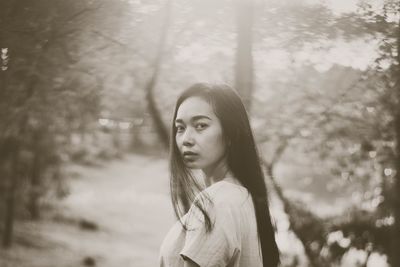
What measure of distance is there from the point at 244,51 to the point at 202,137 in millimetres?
2487

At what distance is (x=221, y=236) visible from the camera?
6.03ft

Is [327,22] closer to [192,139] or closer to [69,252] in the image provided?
[192,139]

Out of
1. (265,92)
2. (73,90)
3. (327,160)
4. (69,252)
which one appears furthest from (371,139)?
(69,252)

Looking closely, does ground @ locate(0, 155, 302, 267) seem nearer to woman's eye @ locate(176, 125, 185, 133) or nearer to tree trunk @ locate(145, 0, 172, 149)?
tree trunk @ locate(145, 0, 172, 149)

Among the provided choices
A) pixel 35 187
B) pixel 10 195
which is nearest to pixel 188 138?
pixel 10 195

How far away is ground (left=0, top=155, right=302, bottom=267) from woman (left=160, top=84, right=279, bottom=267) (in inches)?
142

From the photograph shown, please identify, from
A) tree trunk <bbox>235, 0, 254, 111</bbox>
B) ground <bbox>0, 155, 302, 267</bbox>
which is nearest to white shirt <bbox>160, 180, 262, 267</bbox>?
tree trunk <bbox>235, 0, 254, 111</bbox>

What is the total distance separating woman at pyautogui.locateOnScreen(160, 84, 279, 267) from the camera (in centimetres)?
188

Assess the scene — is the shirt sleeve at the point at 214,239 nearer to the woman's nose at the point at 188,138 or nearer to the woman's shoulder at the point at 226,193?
the woman's shoulder at the point at 226,193

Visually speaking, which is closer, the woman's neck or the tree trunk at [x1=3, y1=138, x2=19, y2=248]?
the woman's neck

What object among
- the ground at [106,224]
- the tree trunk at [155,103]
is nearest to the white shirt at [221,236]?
the tree trunk at [155,103]

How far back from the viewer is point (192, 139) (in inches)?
82.2

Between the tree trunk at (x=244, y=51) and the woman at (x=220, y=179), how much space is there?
2288mm

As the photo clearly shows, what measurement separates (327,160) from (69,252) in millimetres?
8276
